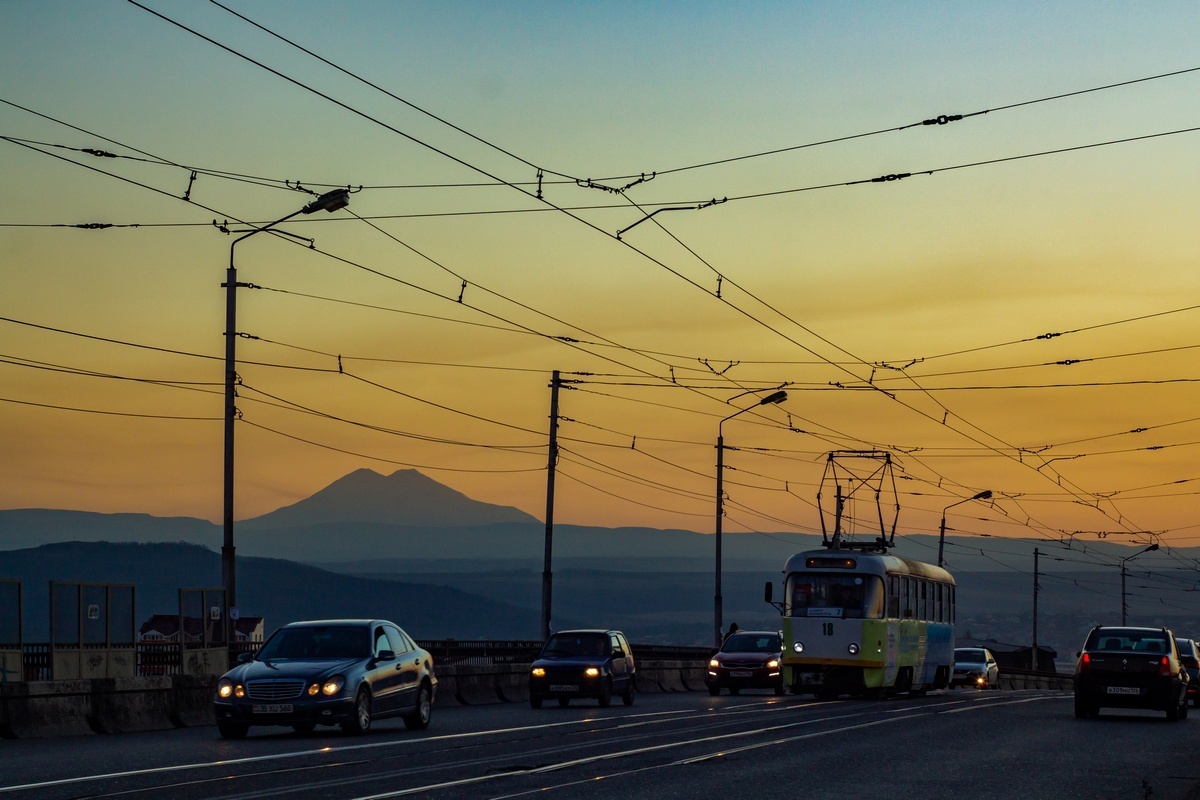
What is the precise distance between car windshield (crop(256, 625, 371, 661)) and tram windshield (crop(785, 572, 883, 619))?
1586cm

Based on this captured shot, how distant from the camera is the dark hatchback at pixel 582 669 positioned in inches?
1172

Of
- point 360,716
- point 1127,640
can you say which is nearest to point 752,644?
point 1127,640

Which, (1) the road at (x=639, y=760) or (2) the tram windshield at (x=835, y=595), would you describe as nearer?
(1) the road at (x=639, y=760)

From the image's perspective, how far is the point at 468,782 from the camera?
13508 millimetres

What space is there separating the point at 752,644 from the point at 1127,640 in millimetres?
14583

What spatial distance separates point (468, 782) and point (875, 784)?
3773 millimetres

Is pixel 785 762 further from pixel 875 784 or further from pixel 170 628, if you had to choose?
pixel 170 628

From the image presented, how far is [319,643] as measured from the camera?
68.2ft

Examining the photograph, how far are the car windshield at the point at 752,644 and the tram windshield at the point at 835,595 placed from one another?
5190mm

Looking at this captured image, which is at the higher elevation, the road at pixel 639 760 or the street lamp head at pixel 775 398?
the street lamp head at pixel 775 398

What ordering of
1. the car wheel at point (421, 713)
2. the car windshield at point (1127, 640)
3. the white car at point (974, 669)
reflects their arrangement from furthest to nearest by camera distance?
the white car at point (974, 669)
the car windshield at point (1127, 640)
the car wheel at point (421, 713)

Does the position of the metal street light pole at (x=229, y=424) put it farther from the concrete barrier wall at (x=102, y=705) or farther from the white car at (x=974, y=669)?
the white car at (x=974, y=669)

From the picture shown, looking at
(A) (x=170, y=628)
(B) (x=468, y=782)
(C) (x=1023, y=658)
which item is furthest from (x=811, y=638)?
(A) (x=170, y=628)

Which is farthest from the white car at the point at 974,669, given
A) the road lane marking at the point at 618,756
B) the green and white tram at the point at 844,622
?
the road lane marking at the point at 618,756
